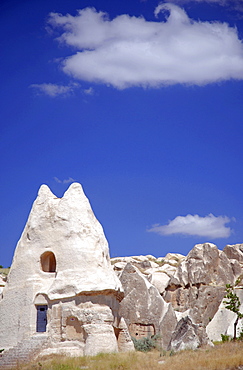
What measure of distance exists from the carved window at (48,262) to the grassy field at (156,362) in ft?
18.3

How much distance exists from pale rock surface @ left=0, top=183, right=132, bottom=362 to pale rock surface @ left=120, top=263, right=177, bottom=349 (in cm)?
736

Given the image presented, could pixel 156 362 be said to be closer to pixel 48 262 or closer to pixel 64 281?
pixel 64 281

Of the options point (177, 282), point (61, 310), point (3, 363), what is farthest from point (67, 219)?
point (177, 282)

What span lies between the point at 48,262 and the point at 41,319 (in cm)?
360

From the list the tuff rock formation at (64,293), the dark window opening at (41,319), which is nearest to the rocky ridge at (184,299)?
the tuff rock formation at (64,293)

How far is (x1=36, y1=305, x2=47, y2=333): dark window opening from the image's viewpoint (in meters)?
29.0

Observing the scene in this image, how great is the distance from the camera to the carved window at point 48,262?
31109 mm

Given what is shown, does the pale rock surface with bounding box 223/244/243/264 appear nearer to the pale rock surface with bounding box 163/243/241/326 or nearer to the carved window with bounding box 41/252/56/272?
the pale rock surface with bounding box 163/243/241/326

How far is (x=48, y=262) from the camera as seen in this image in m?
31.9

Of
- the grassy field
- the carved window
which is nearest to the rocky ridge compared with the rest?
the grassy field

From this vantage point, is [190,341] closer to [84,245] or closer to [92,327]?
[92,327]

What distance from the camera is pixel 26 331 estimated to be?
2861 cm

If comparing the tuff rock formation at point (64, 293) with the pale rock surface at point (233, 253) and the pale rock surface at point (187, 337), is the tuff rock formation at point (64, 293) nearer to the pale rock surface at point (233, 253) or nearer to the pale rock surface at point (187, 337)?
the pale rock surface at point (187, 337)

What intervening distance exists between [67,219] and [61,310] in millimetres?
4669
